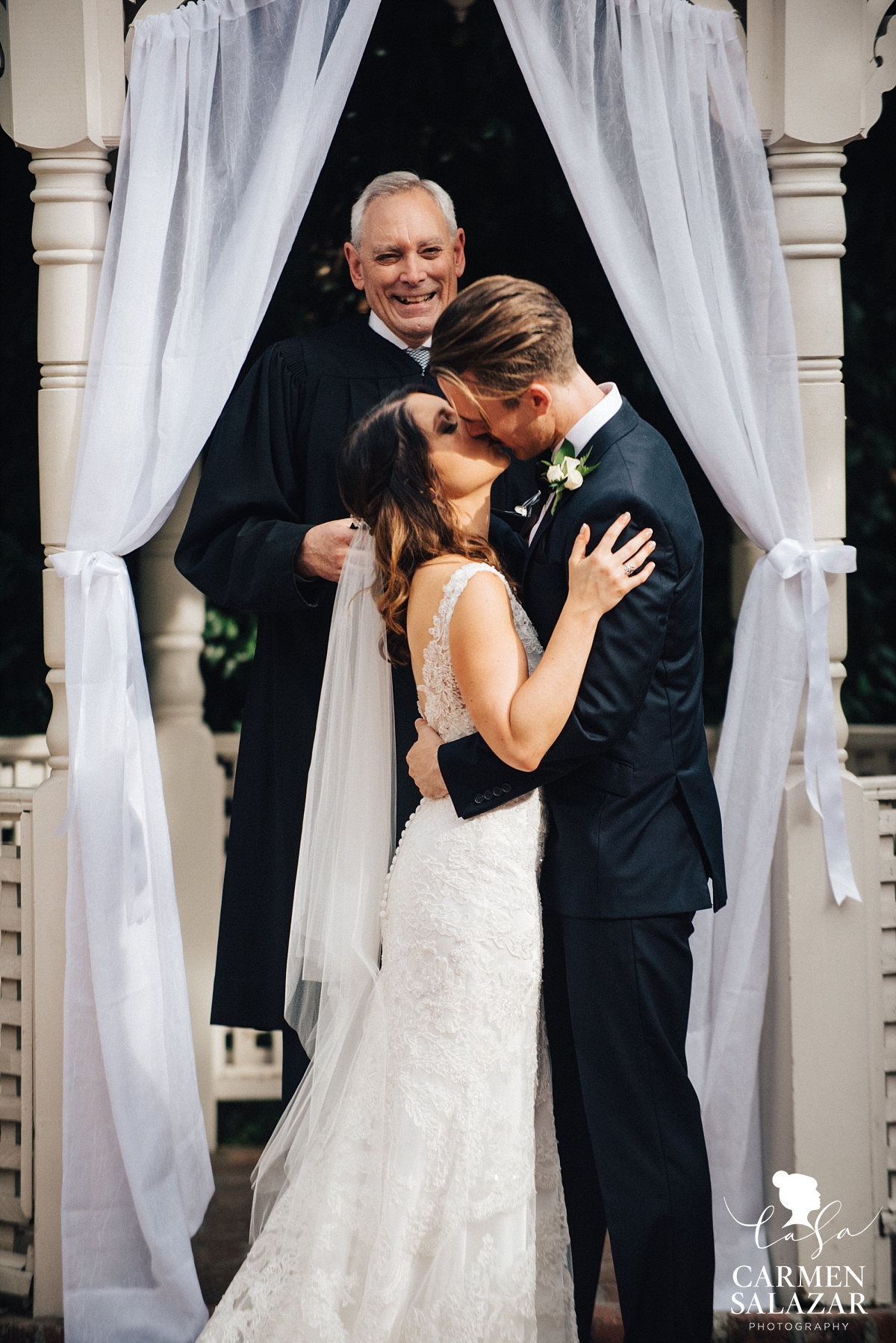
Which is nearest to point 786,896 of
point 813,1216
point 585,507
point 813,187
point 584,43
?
point 813,1216

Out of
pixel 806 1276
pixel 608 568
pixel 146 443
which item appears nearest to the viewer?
pixel 608 568

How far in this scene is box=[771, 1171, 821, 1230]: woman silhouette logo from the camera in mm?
2994

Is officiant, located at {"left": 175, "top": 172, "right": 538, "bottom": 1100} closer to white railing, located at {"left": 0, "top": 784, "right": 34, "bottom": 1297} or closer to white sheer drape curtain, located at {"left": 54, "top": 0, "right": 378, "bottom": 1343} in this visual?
white sheer drape curtain, located at {"left": 54, "top": 0, "right": 378, "bottom": 1343}

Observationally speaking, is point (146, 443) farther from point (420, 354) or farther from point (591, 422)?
point (591, 422)

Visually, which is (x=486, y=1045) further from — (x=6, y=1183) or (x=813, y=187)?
(x=813, y=187)

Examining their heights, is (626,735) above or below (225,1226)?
above

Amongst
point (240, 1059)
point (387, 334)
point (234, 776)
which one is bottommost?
point (240, 1059)

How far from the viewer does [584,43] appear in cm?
282

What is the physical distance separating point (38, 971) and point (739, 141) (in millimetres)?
2673

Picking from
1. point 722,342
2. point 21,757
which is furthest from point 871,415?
point 21,757

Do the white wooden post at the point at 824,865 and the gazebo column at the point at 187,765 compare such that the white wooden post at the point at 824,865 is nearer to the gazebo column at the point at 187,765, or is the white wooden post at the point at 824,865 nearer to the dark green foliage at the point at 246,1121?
the gazebo column at the point at 187,765

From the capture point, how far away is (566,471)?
2324 millimetres

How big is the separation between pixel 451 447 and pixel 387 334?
94 centimetres

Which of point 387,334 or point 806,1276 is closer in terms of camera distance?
point 806,1276
